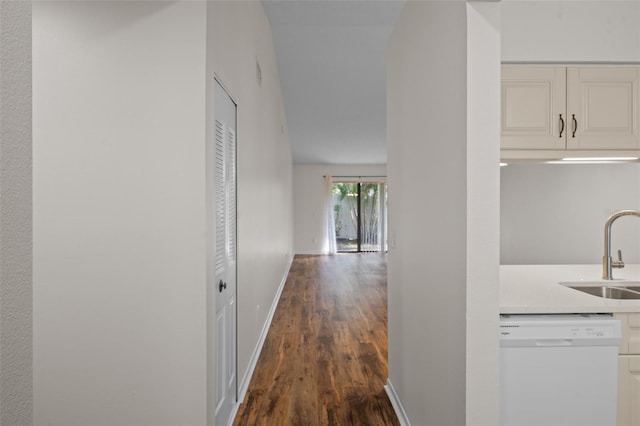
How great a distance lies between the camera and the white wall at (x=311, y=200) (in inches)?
423

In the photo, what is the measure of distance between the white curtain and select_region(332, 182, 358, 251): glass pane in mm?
283

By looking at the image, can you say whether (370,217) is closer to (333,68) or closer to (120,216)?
(333,68)

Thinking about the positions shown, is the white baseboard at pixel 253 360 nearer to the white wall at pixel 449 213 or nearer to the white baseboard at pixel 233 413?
the white baseboard at pixel 233 413

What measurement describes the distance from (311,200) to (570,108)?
8.90 metres

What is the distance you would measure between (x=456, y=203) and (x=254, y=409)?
1907 millimetres

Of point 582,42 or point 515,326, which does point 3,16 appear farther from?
point 582,42

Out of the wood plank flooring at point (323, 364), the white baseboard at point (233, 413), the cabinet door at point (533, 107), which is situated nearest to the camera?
the cabinet door at point (533, 107)

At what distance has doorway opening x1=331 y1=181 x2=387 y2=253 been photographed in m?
10.8

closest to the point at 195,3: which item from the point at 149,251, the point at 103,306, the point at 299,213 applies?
the point at 149,251

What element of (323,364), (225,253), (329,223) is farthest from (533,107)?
(329,223)

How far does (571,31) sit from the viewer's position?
2.04 metres

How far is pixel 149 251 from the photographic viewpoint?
174 centimetres

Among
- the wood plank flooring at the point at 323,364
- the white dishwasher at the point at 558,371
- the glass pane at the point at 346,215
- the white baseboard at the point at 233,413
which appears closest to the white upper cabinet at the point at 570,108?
the white dishwasher at the point at 558,371

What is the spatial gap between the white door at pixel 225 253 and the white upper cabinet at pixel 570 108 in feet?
5.01
